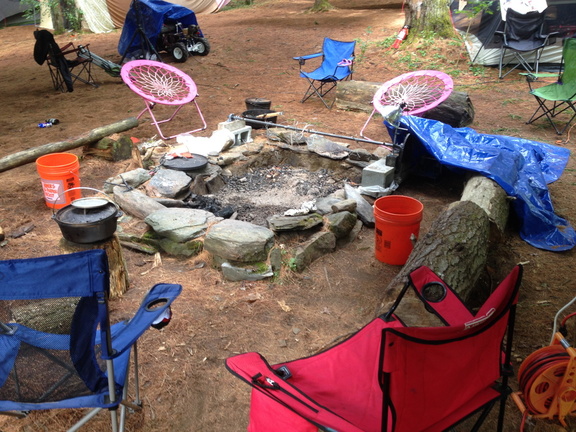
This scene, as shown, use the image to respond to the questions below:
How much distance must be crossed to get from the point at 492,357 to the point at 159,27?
9.35 metres

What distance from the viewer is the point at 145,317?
1.92 meters

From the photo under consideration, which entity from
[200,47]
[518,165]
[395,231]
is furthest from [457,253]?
[200,47]

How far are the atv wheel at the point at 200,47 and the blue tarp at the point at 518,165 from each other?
22.6 feet

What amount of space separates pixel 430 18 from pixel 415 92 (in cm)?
501

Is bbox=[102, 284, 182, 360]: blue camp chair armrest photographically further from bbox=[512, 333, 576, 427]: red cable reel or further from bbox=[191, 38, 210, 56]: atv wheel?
bbox=[191, 38, 210, 56]: atv wheel

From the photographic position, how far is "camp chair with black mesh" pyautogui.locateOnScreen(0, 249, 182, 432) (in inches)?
60.0

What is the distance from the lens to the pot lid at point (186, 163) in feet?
14.9

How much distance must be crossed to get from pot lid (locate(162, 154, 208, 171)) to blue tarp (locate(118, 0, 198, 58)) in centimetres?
583

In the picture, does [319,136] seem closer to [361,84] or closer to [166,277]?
[361,84]

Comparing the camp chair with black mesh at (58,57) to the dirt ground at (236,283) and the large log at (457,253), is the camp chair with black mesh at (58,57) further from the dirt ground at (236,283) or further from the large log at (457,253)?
the large log at (457,253)

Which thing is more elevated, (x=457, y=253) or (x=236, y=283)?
(x=457, y=253)

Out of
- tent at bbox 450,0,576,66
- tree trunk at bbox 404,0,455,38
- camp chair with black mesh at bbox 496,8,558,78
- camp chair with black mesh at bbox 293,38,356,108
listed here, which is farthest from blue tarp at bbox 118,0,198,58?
camp chair with black mesh at bbox 496,8,558,78

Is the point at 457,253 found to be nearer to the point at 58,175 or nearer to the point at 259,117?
the point at 58,175

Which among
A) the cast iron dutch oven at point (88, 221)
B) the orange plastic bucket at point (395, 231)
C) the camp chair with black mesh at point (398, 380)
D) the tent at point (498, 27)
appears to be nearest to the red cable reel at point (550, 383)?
the camp chair with black mesh at point (398, 380)
